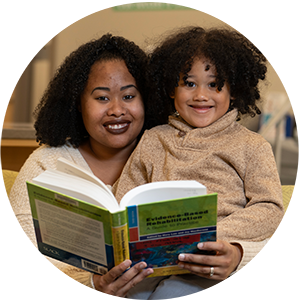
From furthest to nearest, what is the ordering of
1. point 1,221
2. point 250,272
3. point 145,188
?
point 1,221
point 250,272
point 145,188

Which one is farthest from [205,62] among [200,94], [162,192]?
[162,192]

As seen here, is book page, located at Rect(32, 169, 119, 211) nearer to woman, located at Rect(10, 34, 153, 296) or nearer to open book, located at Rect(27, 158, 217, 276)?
open book, located at Rect(27, 158, 217, 276)

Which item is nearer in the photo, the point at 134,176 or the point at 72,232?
the point at 72,232

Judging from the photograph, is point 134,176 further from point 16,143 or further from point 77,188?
point 16,143

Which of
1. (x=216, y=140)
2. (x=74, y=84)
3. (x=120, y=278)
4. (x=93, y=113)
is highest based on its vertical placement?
(x=74, y=84)

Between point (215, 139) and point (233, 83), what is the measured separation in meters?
0.25

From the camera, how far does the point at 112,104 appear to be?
183 centimetres

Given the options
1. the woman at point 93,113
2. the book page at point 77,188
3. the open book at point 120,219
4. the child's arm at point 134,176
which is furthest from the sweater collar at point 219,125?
the book page at point 77,188

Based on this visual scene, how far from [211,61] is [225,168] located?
44 cm

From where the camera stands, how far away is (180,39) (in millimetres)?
1766

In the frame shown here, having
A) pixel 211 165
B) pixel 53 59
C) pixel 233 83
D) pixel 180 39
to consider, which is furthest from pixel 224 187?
pixel 53 59

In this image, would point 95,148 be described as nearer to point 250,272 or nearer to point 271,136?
point 250,272

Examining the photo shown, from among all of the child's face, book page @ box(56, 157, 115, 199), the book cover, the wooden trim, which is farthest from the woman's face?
the wooden trim

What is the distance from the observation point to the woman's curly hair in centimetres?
190
